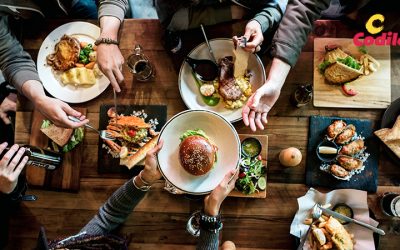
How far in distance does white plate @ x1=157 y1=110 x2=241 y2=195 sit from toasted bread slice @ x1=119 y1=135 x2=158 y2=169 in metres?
0.26

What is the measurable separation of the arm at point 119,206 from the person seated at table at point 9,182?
466mm

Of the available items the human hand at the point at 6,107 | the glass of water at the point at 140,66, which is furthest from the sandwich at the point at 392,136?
the human hand at the point at 6,107

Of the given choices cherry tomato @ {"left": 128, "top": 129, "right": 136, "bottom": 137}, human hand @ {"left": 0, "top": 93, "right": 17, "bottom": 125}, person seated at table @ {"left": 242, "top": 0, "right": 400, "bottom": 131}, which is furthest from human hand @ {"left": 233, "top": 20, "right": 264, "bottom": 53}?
human hand @ {"left": 0, "top": 93, "right": 17, "bottom": 125}

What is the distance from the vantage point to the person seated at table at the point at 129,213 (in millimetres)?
1675

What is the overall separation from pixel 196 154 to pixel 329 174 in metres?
0.84

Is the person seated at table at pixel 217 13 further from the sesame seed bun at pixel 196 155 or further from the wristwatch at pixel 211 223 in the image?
the wristwatch at pixel 211 223

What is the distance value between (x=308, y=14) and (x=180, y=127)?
0.94 m

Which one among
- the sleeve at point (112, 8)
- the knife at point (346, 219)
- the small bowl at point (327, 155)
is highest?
the sleeve at point (112, 8)

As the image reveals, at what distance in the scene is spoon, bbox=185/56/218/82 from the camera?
1.95m

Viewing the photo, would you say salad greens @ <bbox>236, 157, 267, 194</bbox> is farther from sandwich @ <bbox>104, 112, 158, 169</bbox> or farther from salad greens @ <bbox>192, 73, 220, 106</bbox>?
sandwich @ <bbox>104, 112, 158, 169</bbox>

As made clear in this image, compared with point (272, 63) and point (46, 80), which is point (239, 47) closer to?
point (272, 63)

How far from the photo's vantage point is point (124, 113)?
2.04 meters

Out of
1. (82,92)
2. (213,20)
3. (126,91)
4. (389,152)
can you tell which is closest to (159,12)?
(213,20)

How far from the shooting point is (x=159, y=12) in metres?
1.96
